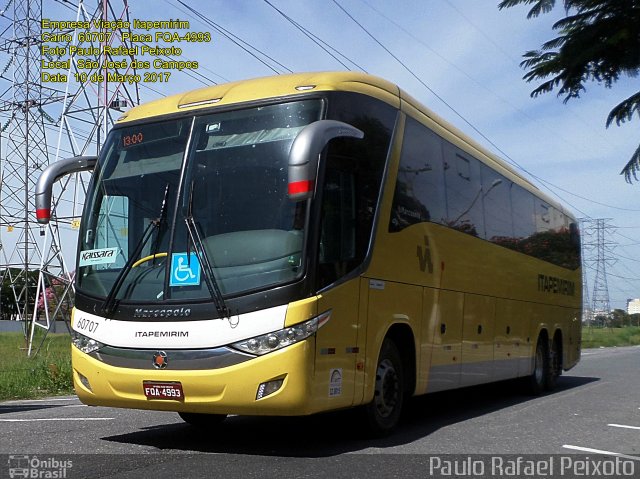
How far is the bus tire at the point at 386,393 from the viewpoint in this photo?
809 cm

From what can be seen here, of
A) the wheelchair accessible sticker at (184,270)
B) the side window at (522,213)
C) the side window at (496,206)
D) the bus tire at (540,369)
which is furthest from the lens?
the bus tire at (540,369)

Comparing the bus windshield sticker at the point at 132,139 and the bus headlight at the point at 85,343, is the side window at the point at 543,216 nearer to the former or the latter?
the bus windshield sticker at the point at 132,139

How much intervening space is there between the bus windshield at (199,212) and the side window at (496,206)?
→ 5.23 meters

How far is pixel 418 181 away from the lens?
927cm

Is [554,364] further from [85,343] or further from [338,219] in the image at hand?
[85,343]

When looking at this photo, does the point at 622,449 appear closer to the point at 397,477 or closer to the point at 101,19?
the point at 397,477

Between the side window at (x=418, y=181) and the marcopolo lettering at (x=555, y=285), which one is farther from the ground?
the side window at (x=418, y=181)

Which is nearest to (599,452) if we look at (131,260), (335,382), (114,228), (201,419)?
(335,382)

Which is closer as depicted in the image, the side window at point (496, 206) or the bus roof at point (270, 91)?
the bus roof at point (270, 91)

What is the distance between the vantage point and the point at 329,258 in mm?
7254

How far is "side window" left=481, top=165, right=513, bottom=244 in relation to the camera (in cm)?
1205

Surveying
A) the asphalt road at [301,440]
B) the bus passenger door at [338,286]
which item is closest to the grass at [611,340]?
the asphalt road at [301,440]

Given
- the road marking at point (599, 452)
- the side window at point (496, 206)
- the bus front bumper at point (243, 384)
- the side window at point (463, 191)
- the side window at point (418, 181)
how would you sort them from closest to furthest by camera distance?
the bus front bumper at point (243, 384) < the road marking at point (599, 452) < the side window at point (418, 181) < the side window at point (463, 191) < the side window at point (496, 206)

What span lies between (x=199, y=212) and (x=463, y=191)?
470 cm
